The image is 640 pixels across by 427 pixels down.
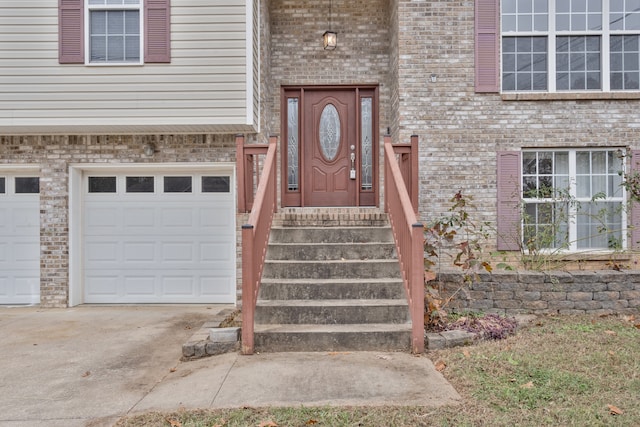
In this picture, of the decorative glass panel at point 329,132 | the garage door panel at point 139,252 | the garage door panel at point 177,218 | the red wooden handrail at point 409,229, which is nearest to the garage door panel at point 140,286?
the garage door panel at point 139,252

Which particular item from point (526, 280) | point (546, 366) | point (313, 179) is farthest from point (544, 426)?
point (313, 179)

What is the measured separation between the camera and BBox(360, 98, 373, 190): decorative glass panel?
7.53 m

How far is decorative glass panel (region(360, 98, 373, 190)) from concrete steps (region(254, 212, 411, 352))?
6.24 ft

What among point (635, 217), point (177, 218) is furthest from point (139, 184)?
point (635, 217)

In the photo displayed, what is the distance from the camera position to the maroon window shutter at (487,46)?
6750 mm

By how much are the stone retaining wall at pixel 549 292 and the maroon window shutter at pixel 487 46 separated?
10.1 feet

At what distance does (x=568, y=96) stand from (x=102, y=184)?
24.8 ft

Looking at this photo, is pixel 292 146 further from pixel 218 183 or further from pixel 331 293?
pixel 331 293

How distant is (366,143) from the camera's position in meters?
7.55

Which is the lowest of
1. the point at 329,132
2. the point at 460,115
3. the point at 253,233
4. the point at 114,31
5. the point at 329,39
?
the point at 253,233

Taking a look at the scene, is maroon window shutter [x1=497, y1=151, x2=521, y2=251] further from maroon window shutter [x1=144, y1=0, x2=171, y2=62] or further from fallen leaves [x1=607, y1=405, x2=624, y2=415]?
maroon window shutter [x1=144, y1=0, x2=171, y2=62]

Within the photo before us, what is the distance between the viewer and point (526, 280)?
5.44m

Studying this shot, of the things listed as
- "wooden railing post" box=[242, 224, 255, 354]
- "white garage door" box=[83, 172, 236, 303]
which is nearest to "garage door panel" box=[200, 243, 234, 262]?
"white garage door" box=[83, 172, 236, 303]

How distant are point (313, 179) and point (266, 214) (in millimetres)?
2553
